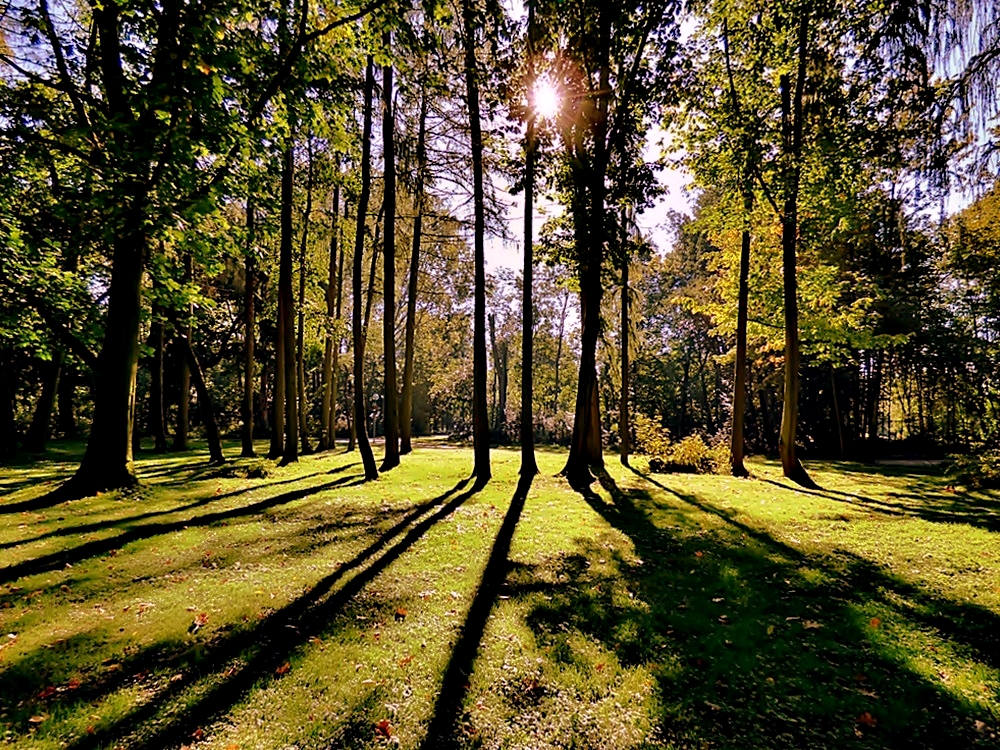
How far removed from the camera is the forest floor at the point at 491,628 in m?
2.93

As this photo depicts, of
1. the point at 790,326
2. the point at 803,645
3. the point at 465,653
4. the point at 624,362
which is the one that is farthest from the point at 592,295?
the point at 465,653

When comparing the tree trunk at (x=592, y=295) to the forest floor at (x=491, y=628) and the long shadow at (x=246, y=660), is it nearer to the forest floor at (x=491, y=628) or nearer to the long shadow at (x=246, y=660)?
the forest floor at (x=491, y=628)

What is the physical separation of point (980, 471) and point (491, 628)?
13.6 m

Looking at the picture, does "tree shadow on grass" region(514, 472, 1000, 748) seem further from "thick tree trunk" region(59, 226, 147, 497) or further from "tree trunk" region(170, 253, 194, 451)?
"tree trunk" region(170, 253, 194, 451)

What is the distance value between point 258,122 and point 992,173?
369 inches

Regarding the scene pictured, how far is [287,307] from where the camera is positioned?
44.5ft

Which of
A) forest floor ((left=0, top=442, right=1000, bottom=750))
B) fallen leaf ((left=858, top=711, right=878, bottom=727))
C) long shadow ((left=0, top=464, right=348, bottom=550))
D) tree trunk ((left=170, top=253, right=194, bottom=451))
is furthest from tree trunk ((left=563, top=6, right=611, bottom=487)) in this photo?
tree trunk ((left=170, top=253, right=194, bottom=451))

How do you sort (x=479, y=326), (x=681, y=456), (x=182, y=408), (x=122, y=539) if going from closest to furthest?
1. (x=122, y=539)
2. (x=479, y=326)
3. (x=681, y=456)
4. (x=182, y=408)

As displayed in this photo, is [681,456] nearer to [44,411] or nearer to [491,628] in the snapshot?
[491,628]

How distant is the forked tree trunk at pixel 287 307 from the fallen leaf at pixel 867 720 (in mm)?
13893

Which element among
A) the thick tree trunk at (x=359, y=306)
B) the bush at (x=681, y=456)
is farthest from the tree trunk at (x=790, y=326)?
the thick tree trunk at (x=359, y=306)

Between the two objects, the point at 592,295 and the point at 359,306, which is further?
the point at 359,306

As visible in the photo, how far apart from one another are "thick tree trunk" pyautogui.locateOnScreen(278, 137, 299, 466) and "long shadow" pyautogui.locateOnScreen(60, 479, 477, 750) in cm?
906

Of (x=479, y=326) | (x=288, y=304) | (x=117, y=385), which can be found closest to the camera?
(x=117, y=385)
